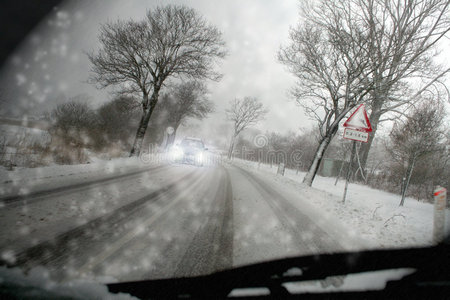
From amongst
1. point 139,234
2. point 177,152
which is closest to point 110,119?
point 177,152

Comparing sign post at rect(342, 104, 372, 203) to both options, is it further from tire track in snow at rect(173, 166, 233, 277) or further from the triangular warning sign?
tire track in snow at rect(173, 166, 233, 277)

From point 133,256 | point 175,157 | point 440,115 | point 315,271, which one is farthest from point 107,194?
point 440,115

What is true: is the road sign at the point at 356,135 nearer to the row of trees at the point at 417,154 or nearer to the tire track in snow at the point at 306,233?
the tire track in snow at the point at 306,233

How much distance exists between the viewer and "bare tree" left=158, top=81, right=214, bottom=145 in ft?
88.9

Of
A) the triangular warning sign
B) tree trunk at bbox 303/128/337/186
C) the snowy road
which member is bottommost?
the snowy road

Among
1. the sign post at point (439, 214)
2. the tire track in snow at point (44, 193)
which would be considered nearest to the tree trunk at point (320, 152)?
the sign post at point (439, 214)

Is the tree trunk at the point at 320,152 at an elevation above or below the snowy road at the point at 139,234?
above

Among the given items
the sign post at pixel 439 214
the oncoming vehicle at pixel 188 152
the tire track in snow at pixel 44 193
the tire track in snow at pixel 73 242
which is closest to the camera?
the tire track in snow at pixel 73 242

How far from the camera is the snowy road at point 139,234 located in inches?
69.6

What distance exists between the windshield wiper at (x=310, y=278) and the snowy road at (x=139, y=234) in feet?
0.44

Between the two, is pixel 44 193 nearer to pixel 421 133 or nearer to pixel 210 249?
pixel 210 249

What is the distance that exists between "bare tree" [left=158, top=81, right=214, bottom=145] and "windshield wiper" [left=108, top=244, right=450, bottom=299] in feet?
79.8

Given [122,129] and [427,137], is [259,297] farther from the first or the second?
[122,129]

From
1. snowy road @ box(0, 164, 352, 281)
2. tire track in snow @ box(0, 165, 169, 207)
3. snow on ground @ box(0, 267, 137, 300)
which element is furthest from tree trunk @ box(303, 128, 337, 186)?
snow on ground @ box(0, 267, 137, 300)
